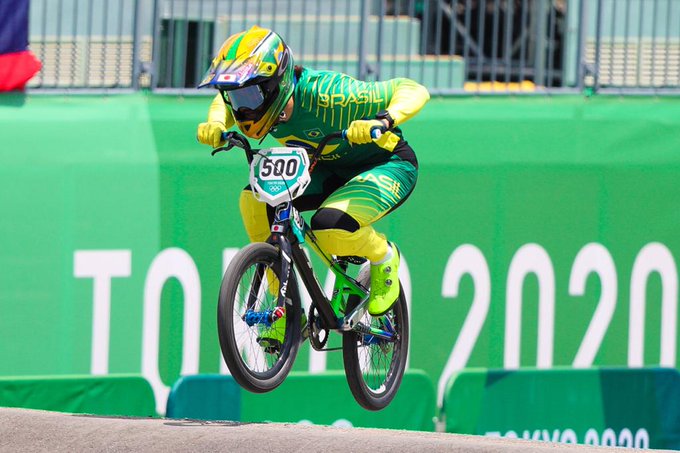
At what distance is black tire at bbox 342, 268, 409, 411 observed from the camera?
8125mm

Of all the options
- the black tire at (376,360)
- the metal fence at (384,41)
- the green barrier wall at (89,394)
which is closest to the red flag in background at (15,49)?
the metal fence at (384,41)

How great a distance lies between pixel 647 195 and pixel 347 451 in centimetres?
473

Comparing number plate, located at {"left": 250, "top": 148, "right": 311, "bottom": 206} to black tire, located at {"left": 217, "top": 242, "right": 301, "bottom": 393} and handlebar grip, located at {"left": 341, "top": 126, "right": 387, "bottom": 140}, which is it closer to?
black tire, located at {"left": 217, "top": 242, "right": 301, "bottom": 393}

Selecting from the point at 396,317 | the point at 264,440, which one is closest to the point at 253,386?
the point at 264,440

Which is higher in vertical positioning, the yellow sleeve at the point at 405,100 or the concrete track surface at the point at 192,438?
the yellow sleeve at the point at 405,100

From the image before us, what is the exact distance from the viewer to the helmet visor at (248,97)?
746cm

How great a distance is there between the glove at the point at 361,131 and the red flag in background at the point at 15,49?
11.4 feet

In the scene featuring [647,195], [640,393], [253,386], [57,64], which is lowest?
[640,393]

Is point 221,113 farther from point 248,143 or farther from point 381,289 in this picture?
point 381,289

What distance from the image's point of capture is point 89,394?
9.83m

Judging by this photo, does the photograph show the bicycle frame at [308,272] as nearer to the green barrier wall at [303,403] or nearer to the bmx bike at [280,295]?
the bmx bike at [280,295]

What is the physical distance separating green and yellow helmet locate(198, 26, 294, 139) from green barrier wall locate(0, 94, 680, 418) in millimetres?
2600

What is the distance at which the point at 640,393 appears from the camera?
10938mm

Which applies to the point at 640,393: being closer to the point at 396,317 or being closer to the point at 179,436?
the point at 396,317
